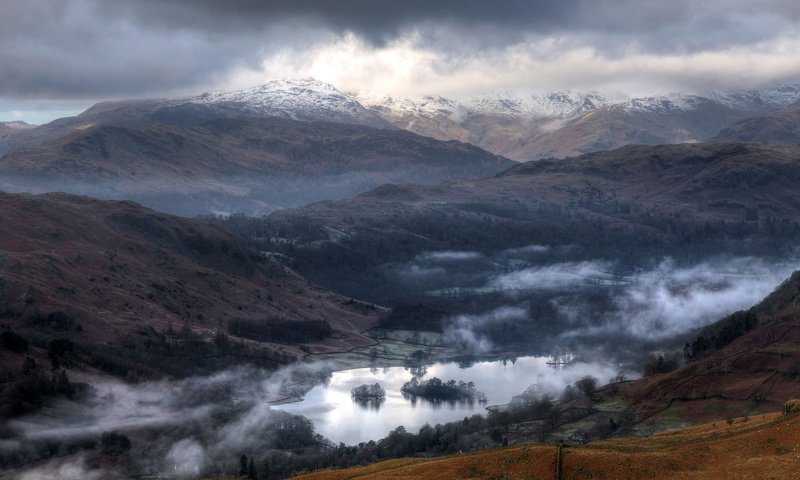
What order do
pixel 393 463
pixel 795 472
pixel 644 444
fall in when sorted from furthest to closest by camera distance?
pixel 393 463, pixel 644 444, pixel 795 472

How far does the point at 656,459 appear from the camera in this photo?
11200 centimetres

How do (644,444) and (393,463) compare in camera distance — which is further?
(393,463)

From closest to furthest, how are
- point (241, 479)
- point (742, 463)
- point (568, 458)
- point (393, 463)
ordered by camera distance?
1. point (742, 463)
2. point (568, 458)
3. point (393, 463)
4. point (241, 479)

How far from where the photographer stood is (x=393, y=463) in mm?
138375

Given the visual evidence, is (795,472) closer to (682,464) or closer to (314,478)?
(682,464)

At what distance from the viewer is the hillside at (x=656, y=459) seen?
347 ft

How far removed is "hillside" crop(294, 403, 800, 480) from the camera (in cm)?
10569

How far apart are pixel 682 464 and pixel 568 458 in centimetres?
1211

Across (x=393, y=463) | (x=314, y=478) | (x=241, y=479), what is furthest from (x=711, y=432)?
(x=241, y=479)

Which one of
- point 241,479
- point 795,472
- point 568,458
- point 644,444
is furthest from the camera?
point 241,479

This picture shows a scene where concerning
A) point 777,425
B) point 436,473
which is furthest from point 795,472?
point 436,473

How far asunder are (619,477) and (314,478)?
136 ft

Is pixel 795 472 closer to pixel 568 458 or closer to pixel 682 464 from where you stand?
pixel 682 464

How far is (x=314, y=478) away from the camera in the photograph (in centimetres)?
13175
